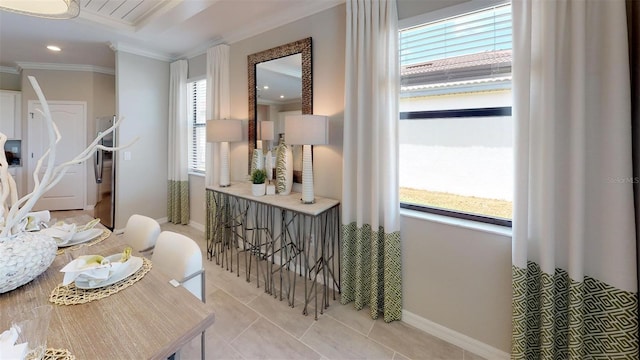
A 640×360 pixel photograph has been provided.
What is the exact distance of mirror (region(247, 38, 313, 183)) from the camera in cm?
262

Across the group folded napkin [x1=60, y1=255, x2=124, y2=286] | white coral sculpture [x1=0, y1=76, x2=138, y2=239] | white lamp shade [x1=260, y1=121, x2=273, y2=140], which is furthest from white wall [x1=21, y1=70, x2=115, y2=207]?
folded napkin [x1=60, y1=255, x2=124, y2=286]

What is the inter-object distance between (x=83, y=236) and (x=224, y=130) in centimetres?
176

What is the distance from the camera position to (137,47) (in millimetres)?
3816

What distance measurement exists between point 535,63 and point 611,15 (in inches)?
12.1

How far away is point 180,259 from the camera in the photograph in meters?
1.43

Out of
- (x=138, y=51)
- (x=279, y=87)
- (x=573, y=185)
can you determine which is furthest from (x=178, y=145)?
(x=573, y=185)

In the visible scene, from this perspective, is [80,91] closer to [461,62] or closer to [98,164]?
[98,164]

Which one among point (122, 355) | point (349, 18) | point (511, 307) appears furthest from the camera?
point (349, 18)

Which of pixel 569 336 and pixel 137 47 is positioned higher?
pixel 137 47

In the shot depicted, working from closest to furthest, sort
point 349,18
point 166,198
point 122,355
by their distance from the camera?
point 122,355
point 349,18
point 166,198

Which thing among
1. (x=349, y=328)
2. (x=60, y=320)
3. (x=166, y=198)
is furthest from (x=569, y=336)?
(x=166, y=198)

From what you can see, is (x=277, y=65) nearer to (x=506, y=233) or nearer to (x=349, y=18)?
(x=349, y=18)

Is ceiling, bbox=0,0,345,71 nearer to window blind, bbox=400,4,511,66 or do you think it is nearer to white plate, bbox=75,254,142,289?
window blind, bbox=400,4,511,66

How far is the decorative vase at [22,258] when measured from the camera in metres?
1.01
